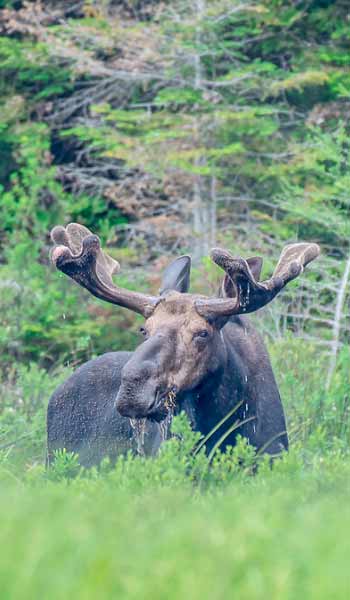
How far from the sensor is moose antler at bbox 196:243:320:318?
7180mm

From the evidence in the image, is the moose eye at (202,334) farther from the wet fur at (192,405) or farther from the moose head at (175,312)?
the wet fur at (192,405)

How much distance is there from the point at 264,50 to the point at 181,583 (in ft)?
52.7

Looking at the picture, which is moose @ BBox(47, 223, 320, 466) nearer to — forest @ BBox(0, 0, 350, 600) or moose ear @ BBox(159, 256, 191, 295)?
moose ear @ BBox(159, 256, 191, 295)

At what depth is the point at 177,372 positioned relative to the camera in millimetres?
6906

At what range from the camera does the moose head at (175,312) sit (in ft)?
21.9

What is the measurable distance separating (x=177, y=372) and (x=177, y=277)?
Result: 881 mm

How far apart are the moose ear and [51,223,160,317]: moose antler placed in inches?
5.7

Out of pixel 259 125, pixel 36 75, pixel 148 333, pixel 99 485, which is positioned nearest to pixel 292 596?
A: pixel 99 485

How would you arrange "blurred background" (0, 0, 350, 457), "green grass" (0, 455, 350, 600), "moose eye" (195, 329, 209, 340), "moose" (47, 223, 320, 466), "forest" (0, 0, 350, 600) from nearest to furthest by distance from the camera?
1. "green grass" (0, 455, 350, 600)
2. "moose" (47, 223, 320, 466)
3. "moose eye" (195, 329, 209, 340)
4. "forest" (0, 0, 350, 600)
5. "blurred background" (0, 0, 350, 457)

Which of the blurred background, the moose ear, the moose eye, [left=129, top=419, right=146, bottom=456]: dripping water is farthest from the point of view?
the blurred background

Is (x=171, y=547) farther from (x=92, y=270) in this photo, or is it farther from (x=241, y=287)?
(x=92, y=270)

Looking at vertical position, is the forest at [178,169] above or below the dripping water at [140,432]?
below

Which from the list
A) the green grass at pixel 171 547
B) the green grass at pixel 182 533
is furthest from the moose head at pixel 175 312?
the green grass at pixel 171 547

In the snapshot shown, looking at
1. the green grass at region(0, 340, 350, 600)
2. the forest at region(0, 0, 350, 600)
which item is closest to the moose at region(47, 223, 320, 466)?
the forest at region(0, 0, 350, 600)
